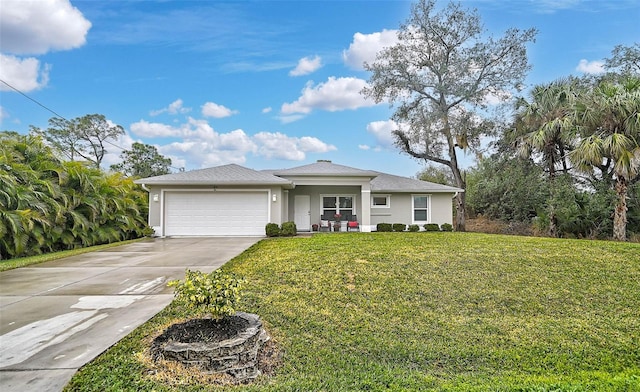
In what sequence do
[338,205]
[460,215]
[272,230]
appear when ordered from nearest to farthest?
1. [272,230]
2. [338,205]
3. [460,215]

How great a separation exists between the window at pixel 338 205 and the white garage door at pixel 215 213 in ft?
11.6

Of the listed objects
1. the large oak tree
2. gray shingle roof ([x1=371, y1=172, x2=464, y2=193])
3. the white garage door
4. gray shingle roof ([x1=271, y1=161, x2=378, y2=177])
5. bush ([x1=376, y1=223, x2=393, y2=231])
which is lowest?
bush ([x1=376, y1=223, x2=393, y2=231])

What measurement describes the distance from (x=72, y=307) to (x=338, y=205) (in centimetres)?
1310

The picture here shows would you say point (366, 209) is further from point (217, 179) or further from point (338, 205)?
point (217, 179)

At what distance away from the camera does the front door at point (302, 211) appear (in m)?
17.2

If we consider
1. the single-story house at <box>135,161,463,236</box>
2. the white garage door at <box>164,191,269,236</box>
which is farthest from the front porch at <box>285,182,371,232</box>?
the white garage door at <box>164,191,269,236</box>

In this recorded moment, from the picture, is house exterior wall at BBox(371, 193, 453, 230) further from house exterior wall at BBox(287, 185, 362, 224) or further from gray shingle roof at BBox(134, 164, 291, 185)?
gray shingle roof at BBox(134, 164, 291, 185)

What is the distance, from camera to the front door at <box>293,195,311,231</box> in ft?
56.4

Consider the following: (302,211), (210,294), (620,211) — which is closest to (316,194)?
(302,211)

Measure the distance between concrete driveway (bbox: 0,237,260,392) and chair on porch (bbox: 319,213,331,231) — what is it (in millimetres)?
7976

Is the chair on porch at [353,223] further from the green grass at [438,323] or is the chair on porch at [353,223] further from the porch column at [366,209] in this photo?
the green grass at [438,323]

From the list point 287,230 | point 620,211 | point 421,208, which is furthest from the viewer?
point 421,208

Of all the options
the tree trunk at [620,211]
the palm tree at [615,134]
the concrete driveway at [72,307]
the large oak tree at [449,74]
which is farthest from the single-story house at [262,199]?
the tree trunk at [620,211]

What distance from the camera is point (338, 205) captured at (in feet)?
56.3
